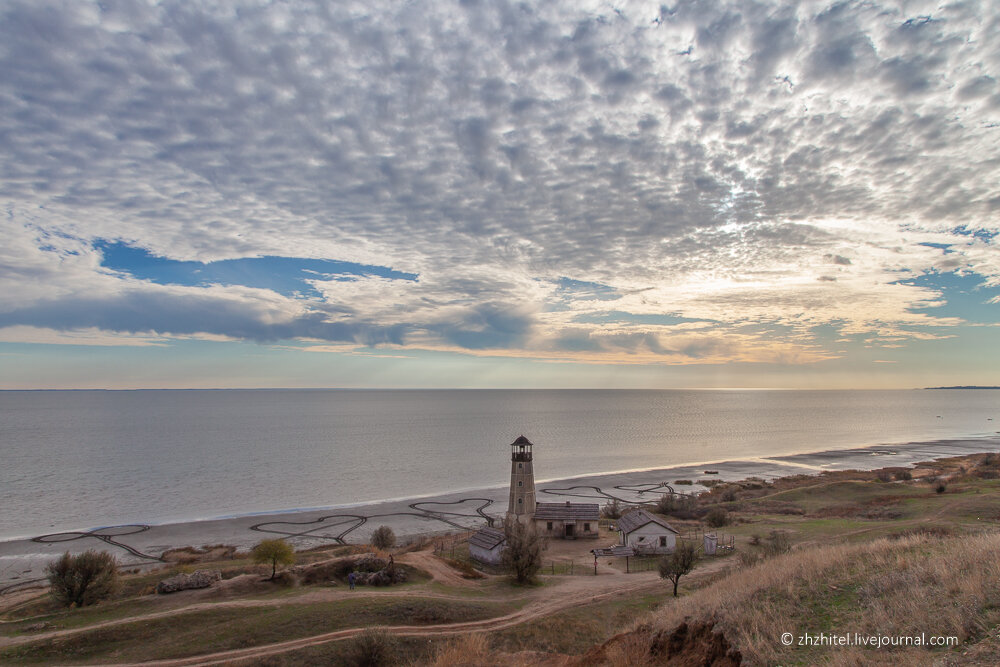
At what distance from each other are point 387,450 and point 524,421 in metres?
85.4

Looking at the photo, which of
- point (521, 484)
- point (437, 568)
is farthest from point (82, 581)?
point (521, 484)

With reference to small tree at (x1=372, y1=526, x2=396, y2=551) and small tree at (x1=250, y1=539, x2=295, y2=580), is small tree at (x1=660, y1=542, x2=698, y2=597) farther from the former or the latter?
small tree at (x1=372, y1=526, x2=396, y2=551)

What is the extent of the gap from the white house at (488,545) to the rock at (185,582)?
16905mm

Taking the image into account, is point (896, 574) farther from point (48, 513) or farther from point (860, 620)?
point (48, 513)

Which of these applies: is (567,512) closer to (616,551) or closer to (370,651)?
(616,551)

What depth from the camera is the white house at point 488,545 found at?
35.8 meters

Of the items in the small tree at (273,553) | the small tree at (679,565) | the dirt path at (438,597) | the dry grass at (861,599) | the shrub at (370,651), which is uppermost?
the dry grass at (861,599)

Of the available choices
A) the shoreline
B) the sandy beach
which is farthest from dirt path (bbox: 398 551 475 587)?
the shoreline

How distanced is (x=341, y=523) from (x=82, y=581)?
A: 28.8m

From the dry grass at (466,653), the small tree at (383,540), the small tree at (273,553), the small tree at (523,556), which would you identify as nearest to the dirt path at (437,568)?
the small tree at (523,556)

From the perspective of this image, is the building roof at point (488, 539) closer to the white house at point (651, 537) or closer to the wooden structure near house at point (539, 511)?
the wooden structure near house at point (539, 511)

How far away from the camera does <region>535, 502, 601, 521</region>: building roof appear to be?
4312 centimetres

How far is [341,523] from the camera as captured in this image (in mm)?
55188

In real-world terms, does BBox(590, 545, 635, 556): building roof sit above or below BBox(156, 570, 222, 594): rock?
below
